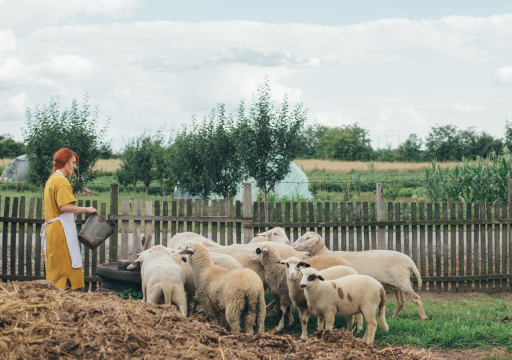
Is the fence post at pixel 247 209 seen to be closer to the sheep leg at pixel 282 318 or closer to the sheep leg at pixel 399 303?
the sheep leg at pixel 282 318

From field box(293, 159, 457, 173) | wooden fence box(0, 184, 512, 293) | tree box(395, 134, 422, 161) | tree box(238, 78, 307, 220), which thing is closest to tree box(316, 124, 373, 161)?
tree box(395, 134, 422, 161)

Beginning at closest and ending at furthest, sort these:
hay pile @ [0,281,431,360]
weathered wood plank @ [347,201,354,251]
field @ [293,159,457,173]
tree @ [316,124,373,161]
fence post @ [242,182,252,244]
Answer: hay pile @ [0,281,431,360], fence post @ [242,182,252,244], weathered wood plank @ [347,201,354,251], field @ [293,159,457,173], tree @ [316,124,373,161]

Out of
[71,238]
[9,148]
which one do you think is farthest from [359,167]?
[9,148]

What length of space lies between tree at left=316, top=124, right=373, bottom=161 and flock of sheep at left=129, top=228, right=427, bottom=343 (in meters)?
62.2

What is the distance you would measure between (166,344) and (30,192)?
107ft

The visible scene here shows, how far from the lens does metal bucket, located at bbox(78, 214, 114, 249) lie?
220 inches

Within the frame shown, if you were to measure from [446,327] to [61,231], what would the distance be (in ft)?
17.0

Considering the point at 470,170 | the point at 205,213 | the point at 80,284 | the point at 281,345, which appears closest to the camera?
the point at 281,345

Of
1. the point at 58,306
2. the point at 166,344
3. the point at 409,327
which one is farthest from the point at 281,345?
the point at 409,327

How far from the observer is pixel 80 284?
5391 mm

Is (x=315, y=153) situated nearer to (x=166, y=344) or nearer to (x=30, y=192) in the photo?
(x=30, y=192)

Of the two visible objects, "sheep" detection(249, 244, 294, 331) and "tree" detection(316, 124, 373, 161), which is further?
"tree" detection(316, 124, 373, 161)

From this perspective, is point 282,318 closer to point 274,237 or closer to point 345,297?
point 345,297

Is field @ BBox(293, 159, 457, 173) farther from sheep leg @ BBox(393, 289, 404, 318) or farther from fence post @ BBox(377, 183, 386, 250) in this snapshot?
sheep leg @ BBox(393, 289, 404, 318)
